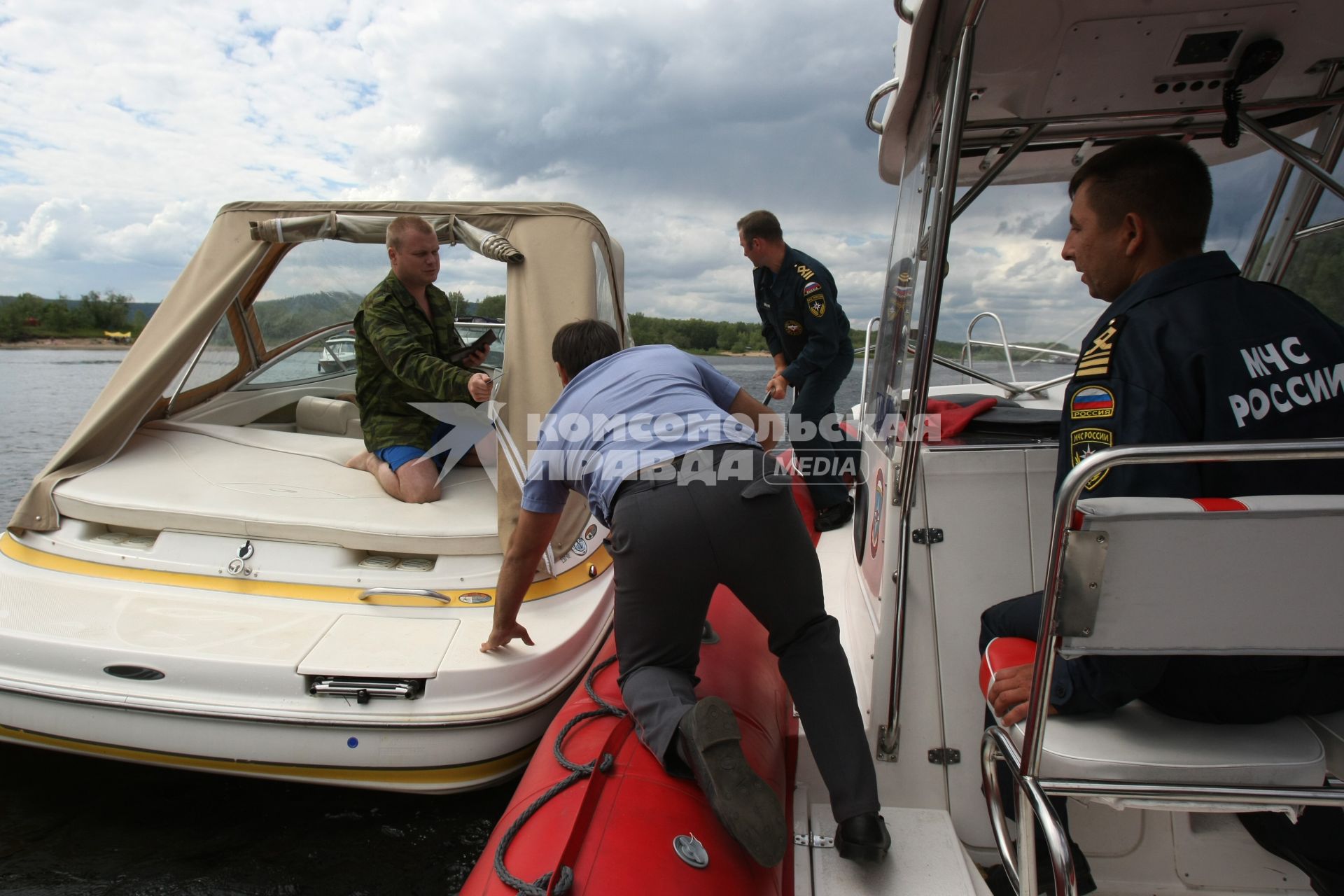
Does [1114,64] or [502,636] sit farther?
[502,636]

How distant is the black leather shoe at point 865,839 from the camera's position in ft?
5.48

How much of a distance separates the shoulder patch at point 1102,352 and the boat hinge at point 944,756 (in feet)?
3.33

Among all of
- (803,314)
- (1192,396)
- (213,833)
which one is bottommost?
(213,833)

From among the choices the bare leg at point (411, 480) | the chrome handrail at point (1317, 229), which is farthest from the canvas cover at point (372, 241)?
the chrome handrail at point (1317, 229)

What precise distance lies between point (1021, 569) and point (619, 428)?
41.8 inches

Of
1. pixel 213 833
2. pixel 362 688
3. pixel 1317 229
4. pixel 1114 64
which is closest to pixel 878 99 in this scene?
pixel 1114 64

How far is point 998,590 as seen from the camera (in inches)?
75.9

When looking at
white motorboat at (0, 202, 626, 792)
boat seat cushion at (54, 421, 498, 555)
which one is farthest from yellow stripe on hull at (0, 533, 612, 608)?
boat seat cushion at (54, 421, 498, 555)

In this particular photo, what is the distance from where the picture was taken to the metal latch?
1937mm

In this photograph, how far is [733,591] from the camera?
1855 mm

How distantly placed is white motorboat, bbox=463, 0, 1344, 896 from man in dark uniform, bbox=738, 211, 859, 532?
132cm

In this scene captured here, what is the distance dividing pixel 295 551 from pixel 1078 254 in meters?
2.70

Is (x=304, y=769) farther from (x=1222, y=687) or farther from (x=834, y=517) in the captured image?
(x=834, y=517)

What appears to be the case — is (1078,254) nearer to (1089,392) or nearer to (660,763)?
(1089,392)
